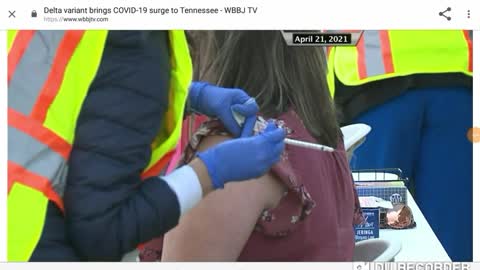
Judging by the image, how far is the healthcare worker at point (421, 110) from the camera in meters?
1.19

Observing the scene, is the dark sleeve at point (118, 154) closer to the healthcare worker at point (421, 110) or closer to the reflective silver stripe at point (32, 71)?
the reflective silver stripe at point (32, 71)

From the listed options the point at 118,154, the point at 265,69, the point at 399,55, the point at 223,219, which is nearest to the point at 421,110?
the point at 399,55

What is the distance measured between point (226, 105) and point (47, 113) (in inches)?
11.3

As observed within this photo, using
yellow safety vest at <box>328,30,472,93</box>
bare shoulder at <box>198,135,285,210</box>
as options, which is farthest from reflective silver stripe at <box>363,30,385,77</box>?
bare shoulder at <box>198,135,285,210</box>

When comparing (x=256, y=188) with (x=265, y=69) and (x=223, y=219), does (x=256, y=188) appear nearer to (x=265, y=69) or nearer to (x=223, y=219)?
(x=223, y=219)

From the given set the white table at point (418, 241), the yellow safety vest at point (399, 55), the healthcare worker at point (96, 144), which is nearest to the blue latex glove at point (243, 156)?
the healthcare worker at point (96, 144)

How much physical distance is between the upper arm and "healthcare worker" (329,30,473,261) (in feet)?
0.85

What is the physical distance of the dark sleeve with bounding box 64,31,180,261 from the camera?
867mm

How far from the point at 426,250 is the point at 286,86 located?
42 centimetres

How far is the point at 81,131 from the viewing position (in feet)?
2.86

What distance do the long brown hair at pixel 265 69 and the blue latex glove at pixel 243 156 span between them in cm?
5

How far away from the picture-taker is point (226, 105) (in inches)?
41.1

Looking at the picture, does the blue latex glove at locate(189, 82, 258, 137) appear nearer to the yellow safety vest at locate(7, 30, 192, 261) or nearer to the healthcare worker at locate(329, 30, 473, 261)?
the yellow safety vest at locate(7, 30, 192, 261)
